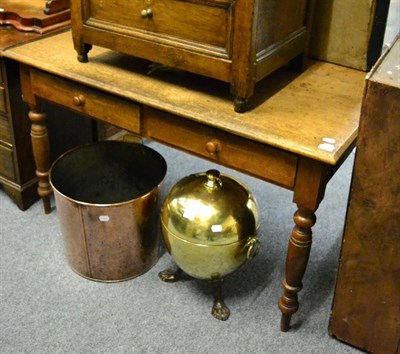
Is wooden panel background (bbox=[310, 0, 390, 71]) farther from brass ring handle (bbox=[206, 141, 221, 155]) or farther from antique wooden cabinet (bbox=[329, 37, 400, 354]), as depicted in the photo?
brass ring handle (bbox=[206, 141, 221, 155])

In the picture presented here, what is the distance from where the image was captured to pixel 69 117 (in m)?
2.11

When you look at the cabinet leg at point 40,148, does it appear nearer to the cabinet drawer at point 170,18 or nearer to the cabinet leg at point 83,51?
the cabinet leg at point 83,51

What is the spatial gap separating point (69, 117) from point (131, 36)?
0.69m

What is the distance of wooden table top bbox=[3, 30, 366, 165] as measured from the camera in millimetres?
1307

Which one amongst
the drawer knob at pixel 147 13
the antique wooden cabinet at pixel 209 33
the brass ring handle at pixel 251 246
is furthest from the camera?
the brass ring handle at pixel 251 246

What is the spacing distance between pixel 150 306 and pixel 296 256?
1.66ft

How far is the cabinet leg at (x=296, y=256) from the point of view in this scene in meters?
1.37

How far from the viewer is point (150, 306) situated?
1.69 m

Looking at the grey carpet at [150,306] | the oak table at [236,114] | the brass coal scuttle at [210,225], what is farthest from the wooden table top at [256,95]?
the grey carpet at [150,306]

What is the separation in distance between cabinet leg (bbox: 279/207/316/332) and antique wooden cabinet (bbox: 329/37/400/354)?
0.10 m

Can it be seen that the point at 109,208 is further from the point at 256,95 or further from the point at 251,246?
the point at 256,95

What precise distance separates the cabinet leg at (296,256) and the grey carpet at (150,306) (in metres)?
0.13

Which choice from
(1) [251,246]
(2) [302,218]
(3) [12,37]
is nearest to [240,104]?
(2) [302,218]

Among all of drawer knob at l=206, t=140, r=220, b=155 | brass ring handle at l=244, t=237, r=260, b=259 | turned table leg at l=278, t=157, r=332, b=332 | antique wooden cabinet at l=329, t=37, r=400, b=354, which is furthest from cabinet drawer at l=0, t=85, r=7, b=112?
antique wooden cabinet at l=329, t=37, r=400, b=354
